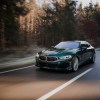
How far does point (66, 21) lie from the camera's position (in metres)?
42.3

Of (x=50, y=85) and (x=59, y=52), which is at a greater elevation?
(x=59, y=52)

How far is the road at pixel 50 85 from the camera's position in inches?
344

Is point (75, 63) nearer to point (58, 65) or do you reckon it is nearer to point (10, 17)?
point (58, 65)

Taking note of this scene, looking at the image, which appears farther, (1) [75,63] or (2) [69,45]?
(2) [69,45]

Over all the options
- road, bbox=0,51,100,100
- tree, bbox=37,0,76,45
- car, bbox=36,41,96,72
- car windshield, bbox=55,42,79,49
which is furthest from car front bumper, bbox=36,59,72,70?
tree, bbox=37,0,76,45

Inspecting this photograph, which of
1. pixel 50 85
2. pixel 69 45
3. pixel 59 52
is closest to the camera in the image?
pixel 50 85

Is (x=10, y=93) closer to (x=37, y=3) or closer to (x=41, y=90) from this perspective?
(x=41, y=90)

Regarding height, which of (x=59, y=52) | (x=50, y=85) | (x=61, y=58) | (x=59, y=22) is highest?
(x=59, y=22)

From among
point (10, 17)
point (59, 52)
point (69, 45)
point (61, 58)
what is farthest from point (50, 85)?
point (10, 17)

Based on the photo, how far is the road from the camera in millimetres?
8729

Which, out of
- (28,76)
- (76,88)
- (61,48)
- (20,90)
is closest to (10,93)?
(20,90)

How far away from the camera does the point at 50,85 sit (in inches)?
412

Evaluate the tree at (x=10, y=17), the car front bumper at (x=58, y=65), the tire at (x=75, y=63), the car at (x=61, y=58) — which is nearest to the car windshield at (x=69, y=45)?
the car at (x=61, y=58)

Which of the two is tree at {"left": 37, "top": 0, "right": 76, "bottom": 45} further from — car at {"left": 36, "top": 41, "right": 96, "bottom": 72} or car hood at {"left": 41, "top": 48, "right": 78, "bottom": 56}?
car hood at {"left": 41, "top": 48, "right": 78, "bottom": 56}
